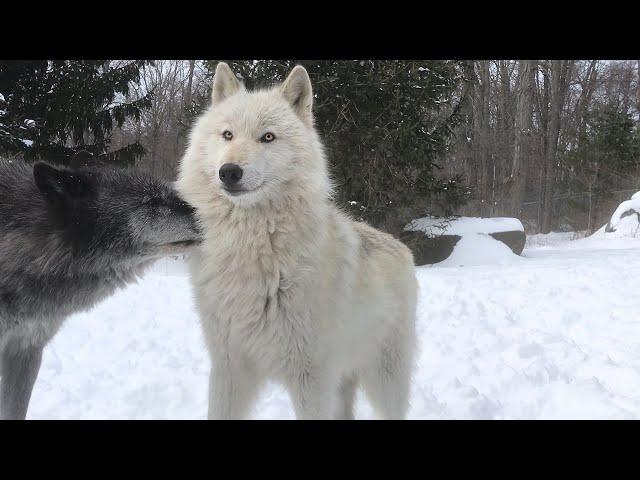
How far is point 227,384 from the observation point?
7.68 feet

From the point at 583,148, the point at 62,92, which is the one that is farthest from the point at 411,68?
the point at 583,148

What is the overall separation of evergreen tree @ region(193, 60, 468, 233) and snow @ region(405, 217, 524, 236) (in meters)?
0.69

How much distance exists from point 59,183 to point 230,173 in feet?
2.55

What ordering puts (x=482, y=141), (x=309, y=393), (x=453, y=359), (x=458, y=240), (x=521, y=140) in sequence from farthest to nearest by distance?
(x=521, y=140), (x=482, y=141), (x=458, y=240), (x=453, y=359), (x=309, y=393)

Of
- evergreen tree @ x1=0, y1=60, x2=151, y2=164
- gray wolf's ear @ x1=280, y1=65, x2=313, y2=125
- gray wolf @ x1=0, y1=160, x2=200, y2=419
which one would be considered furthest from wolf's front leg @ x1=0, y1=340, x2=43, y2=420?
evergreen tree @ x1=0, y1=60, x2=151, y2=164

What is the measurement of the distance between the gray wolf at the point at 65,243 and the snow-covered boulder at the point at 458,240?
31.1 feet

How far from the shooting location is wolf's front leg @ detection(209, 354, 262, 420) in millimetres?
2334

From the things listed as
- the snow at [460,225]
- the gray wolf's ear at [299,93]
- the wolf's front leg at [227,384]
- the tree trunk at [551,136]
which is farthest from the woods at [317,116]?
the tree trunk at [551,136]

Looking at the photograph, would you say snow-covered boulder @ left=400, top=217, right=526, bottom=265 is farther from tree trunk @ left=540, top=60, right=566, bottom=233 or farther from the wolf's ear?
the wolf's ear

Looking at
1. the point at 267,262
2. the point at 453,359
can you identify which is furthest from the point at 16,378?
the point at 453,359

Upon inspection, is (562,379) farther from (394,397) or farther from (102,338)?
(102,338)

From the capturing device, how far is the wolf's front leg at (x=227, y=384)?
2.33 m

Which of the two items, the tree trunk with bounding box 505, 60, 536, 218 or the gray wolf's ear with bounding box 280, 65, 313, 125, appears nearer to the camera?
the gray wolf's ear with bounding box 280, 65, 313, 125

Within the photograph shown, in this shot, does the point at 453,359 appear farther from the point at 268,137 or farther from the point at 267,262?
the point at 268,137
